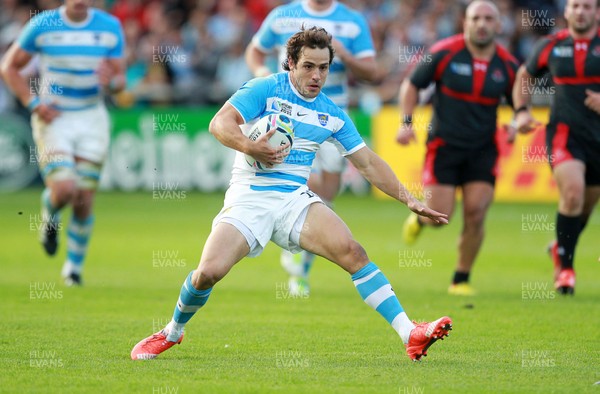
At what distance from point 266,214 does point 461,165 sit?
4.55 m

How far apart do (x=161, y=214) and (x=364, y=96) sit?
5.57m

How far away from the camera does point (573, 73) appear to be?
1128 cm

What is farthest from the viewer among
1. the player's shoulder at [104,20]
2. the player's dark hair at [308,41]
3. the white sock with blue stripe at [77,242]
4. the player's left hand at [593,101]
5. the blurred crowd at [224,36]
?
the blurred crowd at [224,36]

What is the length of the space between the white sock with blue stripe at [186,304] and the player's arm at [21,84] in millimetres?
4882

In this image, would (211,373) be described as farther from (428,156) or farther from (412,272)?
(412,272)

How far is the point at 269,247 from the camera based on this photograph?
16750mm

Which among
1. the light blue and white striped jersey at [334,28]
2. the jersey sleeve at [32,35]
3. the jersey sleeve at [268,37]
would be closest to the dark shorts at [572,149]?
the light blue and white striped jersey at [334,28]

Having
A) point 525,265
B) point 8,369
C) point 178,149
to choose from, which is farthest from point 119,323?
point 178,149

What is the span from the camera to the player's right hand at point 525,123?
11.3m

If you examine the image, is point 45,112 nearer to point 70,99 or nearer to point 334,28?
point 70,99

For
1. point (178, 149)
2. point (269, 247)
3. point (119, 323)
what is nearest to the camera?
point (119, 323)

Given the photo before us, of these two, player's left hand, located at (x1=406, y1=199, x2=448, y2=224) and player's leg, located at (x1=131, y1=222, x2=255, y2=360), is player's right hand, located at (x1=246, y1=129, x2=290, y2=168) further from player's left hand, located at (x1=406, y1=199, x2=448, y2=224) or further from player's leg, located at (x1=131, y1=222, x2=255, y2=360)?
player's left hand, located at (x1=406, y1=199, x2=448, y2=224)

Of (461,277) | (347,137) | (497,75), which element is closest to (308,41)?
(347,137)

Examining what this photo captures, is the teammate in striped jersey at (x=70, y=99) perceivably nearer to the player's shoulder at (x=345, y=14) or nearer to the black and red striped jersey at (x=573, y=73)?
the player's shoulder at (x=345, y=14)
